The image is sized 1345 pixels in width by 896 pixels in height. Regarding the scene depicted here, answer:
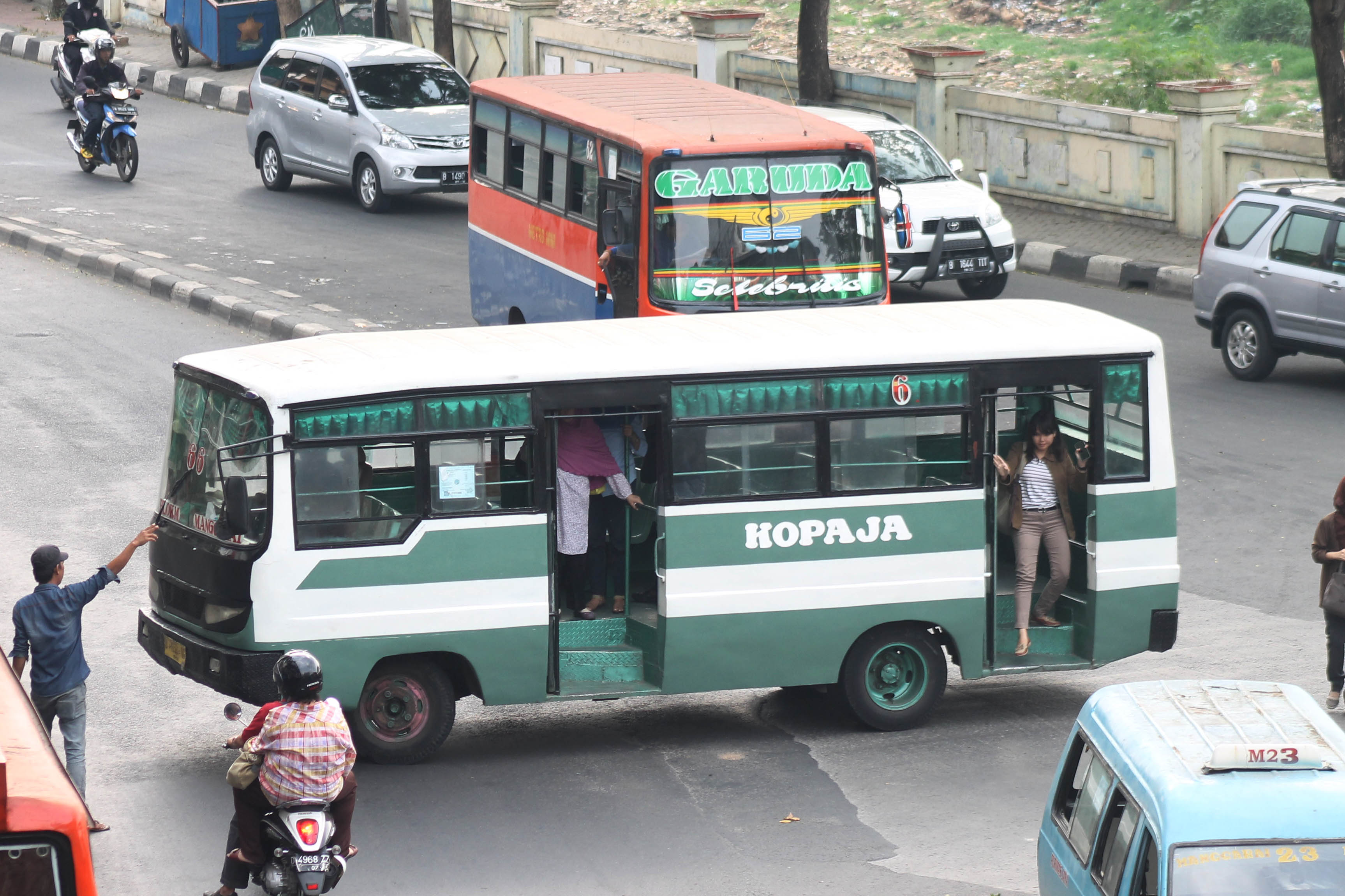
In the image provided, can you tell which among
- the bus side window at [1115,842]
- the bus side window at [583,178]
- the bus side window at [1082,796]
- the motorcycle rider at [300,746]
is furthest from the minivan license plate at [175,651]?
A: the bus side window at [583,178]

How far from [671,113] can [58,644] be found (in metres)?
8.37

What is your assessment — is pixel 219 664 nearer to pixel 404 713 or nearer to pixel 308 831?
pixel 404 713

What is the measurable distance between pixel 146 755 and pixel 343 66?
53.0 feet

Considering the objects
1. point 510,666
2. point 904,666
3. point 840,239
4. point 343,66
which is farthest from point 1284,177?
point 510,666

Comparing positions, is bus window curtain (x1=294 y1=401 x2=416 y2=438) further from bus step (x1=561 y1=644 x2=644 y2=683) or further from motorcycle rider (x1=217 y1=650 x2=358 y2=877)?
motorcycle rider (x1=217 y1=650 x2=358 y2=877)

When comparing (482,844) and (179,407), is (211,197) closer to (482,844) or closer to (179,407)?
(179,407)

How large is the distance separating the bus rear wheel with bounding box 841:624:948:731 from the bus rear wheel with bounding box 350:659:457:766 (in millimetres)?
2124

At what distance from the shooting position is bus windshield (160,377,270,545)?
9078 mm

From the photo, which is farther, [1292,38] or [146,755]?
[1292,38]

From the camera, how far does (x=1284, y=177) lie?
21359mm

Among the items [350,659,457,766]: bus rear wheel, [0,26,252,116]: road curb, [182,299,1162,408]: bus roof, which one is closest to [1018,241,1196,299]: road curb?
[182,299,1162,408]: bus roof

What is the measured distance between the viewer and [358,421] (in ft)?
30.0

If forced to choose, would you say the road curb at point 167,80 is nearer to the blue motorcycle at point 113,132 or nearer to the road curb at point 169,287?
the blue motorcycle at point 113,132

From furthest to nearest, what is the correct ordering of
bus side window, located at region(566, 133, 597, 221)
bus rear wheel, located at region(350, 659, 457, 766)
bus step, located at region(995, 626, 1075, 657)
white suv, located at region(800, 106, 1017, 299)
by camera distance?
white suv, located at region(800, 106, 1017, 299), bus side window, located at region(566, 133, 597, 221), bus step, located at region(995, 626, 1075, 657), bus rear wheel, located at region(350, 659, 457, 766)
